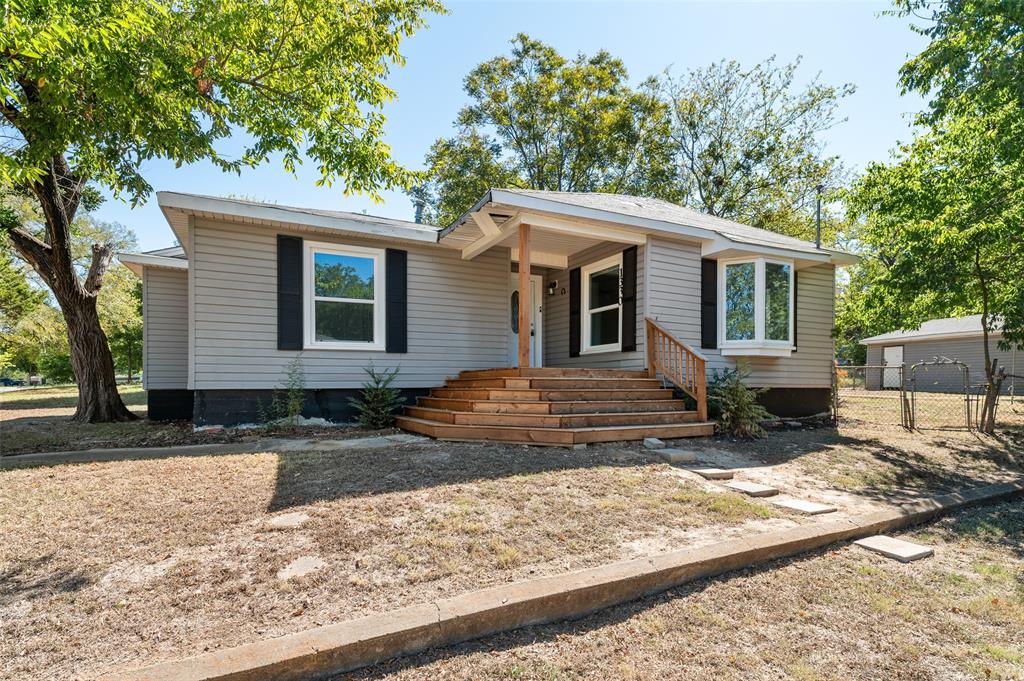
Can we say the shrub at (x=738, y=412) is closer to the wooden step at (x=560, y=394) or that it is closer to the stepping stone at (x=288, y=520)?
the wooden step at (x=560, y=394)

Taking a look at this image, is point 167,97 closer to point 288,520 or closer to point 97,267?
point 288,520

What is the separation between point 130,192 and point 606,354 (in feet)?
22.4

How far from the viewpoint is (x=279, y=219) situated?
21.9 ft

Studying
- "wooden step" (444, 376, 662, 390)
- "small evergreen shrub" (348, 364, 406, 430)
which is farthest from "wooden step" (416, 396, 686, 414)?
"small evergreen shrub" (348, 364, 406, 430)

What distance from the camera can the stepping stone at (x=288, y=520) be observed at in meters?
3.08

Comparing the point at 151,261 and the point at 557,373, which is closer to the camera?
the point at 557,373

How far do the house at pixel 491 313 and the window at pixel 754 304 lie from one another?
2 centimetres

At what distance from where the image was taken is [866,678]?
1.94 m

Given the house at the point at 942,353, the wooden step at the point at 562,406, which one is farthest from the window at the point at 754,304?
the house at the point at 942,353

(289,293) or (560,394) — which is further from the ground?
(289,293)

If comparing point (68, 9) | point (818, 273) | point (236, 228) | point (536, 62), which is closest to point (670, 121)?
point (536, 62)

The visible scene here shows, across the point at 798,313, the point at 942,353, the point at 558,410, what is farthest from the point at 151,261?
the point at 942,353

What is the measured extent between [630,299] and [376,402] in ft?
13.2

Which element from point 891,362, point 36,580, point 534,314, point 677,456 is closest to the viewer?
point 36,580
